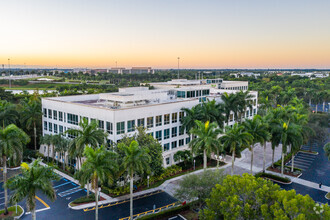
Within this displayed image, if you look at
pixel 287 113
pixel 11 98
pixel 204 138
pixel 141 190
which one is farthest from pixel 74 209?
pixel 11 98

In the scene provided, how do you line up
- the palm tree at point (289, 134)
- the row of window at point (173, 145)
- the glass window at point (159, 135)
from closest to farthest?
the palm tree at point (289, 134) < the glass window at point (159, 135) < the row of window at point (173, 145)

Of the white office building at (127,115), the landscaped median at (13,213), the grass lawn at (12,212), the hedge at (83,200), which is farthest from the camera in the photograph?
the white office building at (127,115)

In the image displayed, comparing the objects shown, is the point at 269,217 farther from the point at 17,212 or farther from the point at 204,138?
the point at 17,212

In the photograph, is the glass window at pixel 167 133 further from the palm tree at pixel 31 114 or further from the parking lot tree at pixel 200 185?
the palm tree at pixel 31 114

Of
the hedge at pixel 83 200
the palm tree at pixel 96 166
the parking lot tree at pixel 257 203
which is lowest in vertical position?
the hedge at pixel 83 200

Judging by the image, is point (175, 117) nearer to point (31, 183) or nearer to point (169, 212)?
point (169, 212)

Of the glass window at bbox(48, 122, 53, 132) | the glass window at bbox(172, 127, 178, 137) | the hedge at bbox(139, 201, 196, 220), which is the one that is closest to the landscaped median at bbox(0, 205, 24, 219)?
the hedge at bbox(139, 201, 196, 220)

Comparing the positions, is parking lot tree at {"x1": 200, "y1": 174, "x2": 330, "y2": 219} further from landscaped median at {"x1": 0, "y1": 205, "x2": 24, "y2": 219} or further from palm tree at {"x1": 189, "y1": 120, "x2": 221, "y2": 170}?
landscaped median at {"x1": 0, "y1": 205, "x2": 24, "y2": 219}

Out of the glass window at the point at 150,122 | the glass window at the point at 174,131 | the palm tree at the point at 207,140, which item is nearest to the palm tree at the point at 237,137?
the palm tree at the point at 207,140
